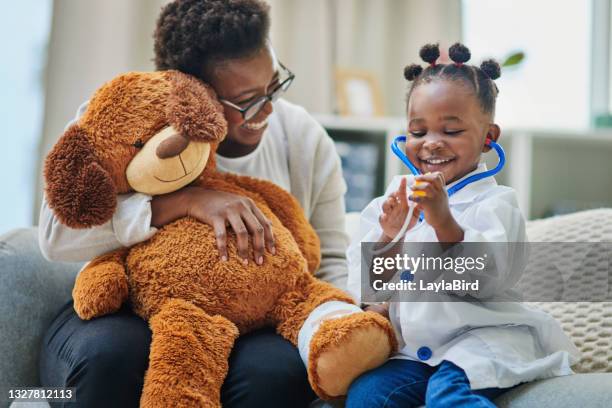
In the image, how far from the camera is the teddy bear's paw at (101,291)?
1003 mm

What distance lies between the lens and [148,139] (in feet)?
3.48

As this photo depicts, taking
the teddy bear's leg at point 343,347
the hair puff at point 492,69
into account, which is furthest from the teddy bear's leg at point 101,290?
the hair puff at point 492,69

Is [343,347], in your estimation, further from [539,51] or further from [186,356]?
[539,51]

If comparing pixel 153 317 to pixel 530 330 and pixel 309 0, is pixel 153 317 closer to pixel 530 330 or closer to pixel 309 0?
pixel 530 330

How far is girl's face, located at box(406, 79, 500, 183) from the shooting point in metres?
0.90

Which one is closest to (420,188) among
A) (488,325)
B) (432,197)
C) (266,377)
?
(432,197)

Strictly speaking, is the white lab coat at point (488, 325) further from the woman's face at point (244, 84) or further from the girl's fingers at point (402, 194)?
the woman's face at point (244, 84)

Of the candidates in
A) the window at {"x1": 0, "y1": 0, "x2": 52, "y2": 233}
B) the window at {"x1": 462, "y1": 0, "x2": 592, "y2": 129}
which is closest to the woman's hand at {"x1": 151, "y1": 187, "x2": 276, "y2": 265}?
the window at {"x1": 0, "y1": 0, "x2": 52, "y2": 233}

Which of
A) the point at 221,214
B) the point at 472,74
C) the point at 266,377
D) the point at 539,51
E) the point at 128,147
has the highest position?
the point at 539,51

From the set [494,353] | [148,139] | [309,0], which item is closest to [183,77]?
[148,139]

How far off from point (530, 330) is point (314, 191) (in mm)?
584

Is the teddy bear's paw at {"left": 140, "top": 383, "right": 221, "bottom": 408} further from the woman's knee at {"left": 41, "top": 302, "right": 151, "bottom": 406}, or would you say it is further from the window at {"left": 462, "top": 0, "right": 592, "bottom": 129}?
the window at {"left": 462, "top": 0, "right": 592, "bottom": 129}

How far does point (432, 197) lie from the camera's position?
82 cm

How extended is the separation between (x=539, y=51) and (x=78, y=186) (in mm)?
2207
